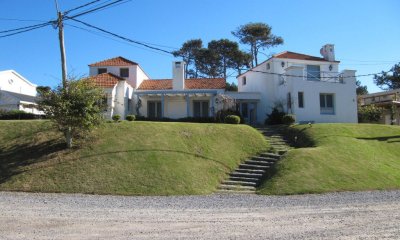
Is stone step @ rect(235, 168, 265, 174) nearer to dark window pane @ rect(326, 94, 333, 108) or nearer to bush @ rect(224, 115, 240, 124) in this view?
bush @ rect(224, 115, 240, 124)

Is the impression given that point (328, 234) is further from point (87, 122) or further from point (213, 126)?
point (213, 126)

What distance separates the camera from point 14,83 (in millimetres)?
46125

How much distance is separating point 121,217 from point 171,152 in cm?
1007

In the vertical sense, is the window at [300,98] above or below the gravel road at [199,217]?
above

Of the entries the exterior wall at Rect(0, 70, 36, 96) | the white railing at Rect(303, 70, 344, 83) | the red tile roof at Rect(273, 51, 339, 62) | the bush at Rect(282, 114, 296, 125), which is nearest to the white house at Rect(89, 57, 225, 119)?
the red tile roof at Rect(273, 51, 339, 62)

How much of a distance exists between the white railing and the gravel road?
2207cm

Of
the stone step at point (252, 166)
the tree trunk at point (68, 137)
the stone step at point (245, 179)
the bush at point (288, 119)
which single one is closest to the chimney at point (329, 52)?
the bush at point (288, 119)

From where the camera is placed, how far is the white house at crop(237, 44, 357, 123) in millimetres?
34250

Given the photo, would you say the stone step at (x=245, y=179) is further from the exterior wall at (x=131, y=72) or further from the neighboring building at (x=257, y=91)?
the exterior wall at (x=131, y=72)

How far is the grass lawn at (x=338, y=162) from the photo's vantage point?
17.6 m

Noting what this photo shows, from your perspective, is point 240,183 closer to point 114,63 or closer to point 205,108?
point 205,108

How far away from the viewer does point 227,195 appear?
646 inches

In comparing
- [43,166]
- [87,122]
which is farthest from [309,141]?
[43,166]

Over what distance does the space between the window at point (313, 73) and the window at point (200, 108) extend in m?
9.80
